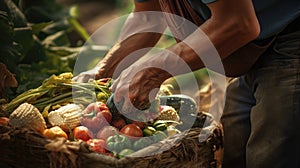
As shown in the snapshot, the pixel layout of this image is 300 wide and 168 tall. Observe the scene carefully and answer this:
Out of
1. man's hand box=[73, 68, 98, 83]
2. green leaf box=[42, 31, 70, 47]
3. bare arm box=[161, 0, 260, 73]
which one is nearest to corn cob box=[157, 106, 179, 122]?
bare arm box=[161, 0, 260, 73]

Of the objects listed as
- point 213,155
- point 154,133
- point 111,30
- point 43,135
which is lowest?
point 111,30

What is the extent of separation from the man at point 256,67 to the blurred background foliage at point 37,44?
86 centimetres

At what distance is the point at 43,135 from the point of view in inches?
92.2

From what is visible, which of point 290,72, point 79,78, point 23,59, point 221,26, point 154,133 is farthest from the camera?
point 23,59

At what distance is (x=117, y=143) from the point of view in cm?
232

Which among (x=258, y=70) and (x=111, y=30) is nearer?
(x=258, y=70)

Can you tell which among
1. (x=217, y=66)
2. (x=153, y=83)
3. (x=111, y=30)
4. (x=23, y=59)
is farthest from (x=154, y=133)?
(x=111, y=30)

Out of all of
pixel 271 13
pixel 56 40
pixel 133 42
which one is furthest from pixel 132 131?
pixel 56 40

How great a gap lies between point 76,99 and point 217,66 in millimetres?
633

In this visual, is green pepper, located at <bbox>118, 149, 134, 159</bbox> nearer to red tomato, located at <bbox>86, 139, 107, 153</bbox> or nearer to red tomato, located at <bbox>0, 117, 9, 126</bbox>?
red tomato, located at <bbox>86, 139, 107, 153</bbox>

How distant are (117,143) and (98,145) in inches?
3.1

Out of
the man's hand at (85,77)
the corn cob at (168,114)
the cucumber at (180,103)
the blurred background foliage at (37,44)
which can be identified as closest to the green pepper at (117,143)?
the corn cob at (168,114)

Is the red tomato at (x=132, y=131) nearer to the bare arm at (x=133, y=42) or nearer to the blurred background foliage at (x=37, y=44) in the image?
the bare arm at (x=133, y=42)

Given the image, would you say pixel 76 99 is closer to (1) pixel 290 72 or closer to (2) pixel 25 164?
(2) pixel 25 164
